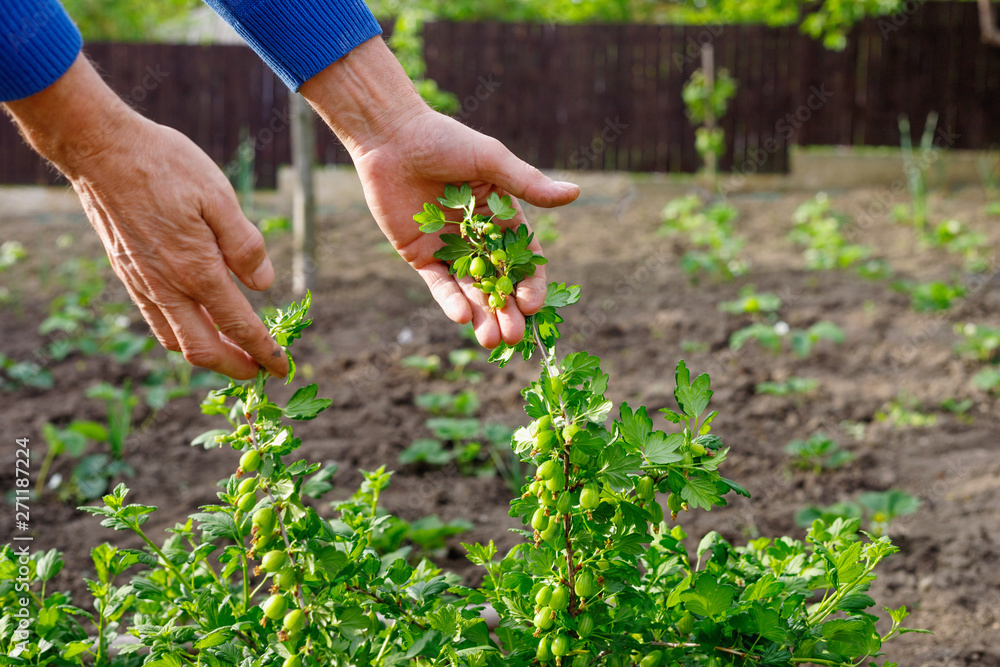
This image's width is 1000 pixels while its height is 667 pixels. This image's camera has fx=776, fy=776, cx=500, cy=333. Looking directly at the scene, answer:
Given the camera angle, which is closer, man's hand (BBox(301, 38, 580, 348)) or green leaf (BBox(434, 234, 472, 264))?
green leaf (BBox(434, 234, 472, 264))

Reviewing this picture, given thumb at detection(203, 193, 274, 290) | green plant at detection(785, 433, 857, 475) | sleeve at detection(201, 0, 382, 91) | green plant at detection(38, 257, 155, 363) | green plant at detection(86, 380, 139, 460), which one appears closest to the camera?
thumb at detection(203, 193, 274, 290)

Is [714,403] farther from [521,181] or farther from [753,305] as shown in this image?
[521,181]

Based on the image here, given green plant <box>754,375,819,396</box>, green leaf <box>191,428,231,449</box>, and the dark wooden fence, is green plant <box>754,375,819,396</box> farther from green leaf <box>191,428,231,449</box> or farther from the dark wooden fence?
the dark wooden fence

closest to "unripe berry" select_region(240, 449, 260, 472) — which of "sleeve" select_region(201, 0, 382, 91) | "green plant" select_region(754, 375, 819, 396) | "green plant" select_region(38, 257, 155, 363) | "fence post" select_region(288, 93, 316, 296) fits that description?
"sleeve" select_region(201, 0, 382, 91)

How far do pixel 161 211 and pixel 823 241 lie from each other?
4.56 metres

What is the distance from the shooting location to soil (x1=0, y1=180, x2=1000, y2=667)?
204 cm

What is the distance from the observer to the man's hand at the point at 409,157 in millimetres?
1168

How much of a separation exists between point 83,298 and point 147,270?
372cm

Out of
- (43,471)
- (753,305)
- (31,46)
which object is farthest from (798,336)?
(31,46)

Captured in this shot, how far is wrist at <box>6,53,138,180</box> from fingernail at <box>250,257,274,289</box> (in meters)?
0.27

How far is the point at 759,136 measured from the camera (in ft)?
29.3

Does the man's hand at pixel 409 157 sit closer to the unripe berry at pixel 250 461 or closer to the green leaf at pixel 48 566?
the unripe berry at pixel 250 461

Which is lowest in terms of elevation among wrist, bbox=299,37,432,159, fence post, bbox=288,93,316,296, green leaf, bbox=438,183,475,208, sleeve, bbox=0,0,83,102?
fence post, bbox=288,93,316,296

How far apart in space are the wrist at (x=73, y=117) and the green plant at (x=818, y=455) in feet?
6.80
